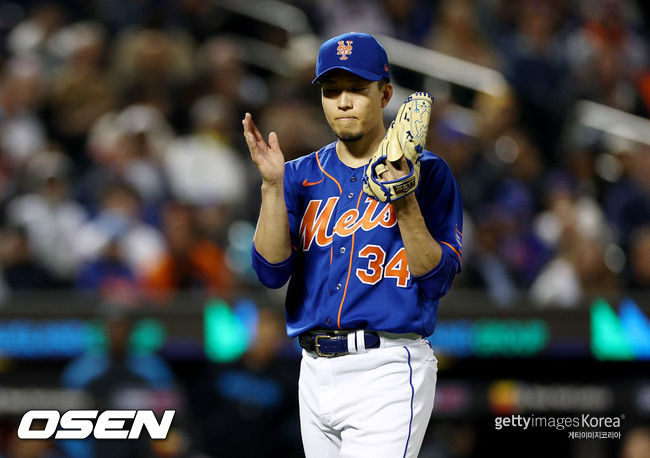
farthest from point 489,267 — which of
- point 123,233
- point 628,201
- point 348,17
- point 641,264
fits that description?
point 348,17

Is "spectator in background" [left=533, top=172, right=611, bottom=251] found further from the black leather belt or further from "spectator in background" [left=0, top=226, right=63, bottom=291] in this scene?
the black leather belt

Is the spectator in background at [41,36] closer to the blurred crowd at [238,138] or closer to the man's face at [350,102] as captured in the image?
the blurred crowd at [238,138]

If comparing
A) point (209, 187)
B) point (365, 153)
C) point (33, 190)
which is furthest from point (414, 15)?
point (365, 153)

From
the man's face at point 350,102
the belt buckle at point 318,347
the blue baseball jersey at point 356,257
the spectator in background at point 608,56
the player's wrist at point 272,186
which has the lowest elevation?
the belt buckle at point 318,347

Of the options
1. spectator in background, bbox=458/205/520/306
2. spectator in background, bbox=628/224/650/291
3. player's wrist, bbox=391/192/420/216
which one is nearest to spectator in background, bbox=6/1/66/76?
spectator in background, bbox=458/205/520/306

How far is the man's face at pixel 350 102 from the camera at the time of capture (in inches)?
113

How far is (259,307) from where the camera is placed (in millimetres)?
6082

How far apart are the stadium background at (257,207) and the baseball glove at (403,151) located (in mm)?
3227

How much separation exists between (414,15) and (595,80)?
193cm

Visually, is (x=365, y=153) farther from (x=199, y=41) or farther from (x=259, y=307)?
(x=199, y=41)

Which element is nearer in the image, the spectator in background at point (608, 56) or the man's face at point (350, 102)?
the man's face at point (350, 102)

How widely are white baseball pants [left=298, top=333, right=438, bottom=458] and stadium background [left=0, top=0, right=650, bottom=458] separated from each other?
2806 mm

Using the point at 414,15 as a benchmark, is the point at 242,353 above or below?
below
